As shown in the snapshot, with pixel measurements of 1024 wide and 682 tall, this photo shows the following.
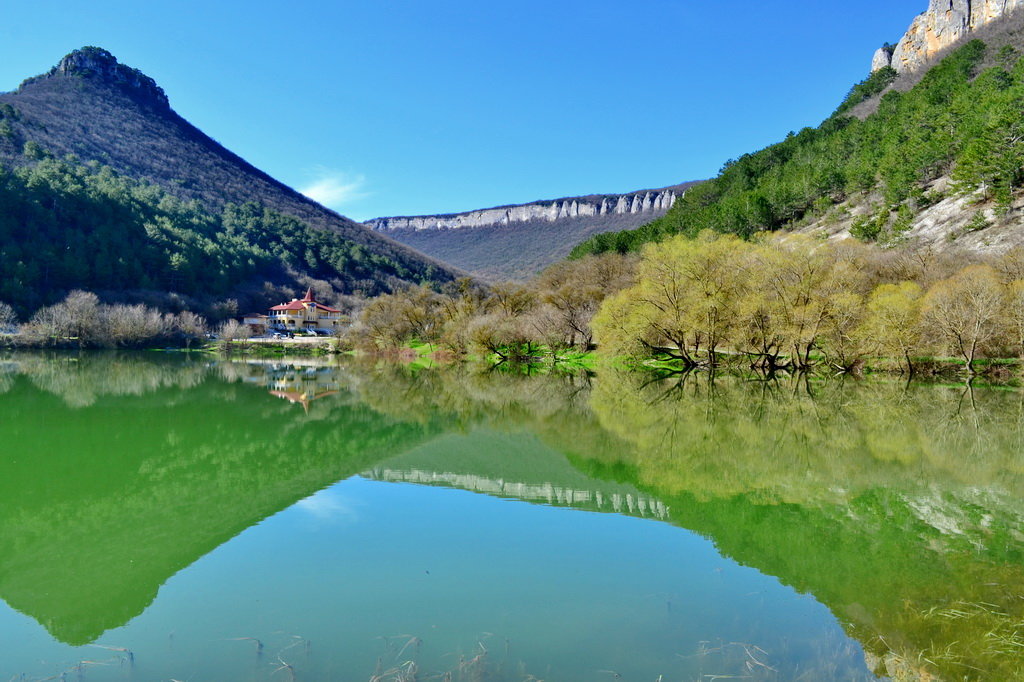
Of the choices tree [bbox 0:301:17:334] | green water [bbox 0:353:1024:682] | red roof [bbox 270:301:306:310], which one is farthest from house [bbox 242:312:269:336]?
green water [bbox 0:353:1024:682]

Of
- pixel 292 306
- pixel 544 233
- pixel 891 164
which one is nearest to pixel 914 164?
pixel 891 164

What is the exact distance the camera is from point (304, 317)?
108375mm

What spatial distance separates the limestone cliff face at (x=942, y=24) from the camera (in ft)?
305

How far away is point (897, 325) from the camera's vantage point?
32.4 meters

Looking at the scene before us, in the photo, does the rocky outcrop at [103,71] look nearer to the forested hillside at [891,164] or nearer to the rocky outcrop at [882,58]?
the forested hillside at [891,164]

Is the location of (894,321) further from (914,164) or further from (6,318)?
(6,318)

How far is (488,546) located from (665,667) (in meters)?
3.63

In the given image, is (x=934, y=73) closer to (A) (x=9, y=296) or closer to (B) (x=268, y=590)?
(B) (x=268, y=590)

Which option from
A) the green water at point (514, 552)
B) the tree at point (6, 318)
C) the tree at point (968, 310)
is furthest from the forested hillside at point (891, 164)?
the tree at point (6, 318)

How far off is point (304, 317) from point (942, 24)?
413ft

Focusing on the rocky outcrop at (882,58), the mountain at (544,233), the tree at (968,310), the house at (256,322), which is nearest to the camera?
the tree at (968,310)

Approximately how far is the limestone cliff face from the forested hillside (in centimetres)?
1515

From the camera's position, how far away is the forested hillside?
5016 cm

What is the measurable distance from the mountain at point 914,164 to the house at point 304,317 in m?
54.1
